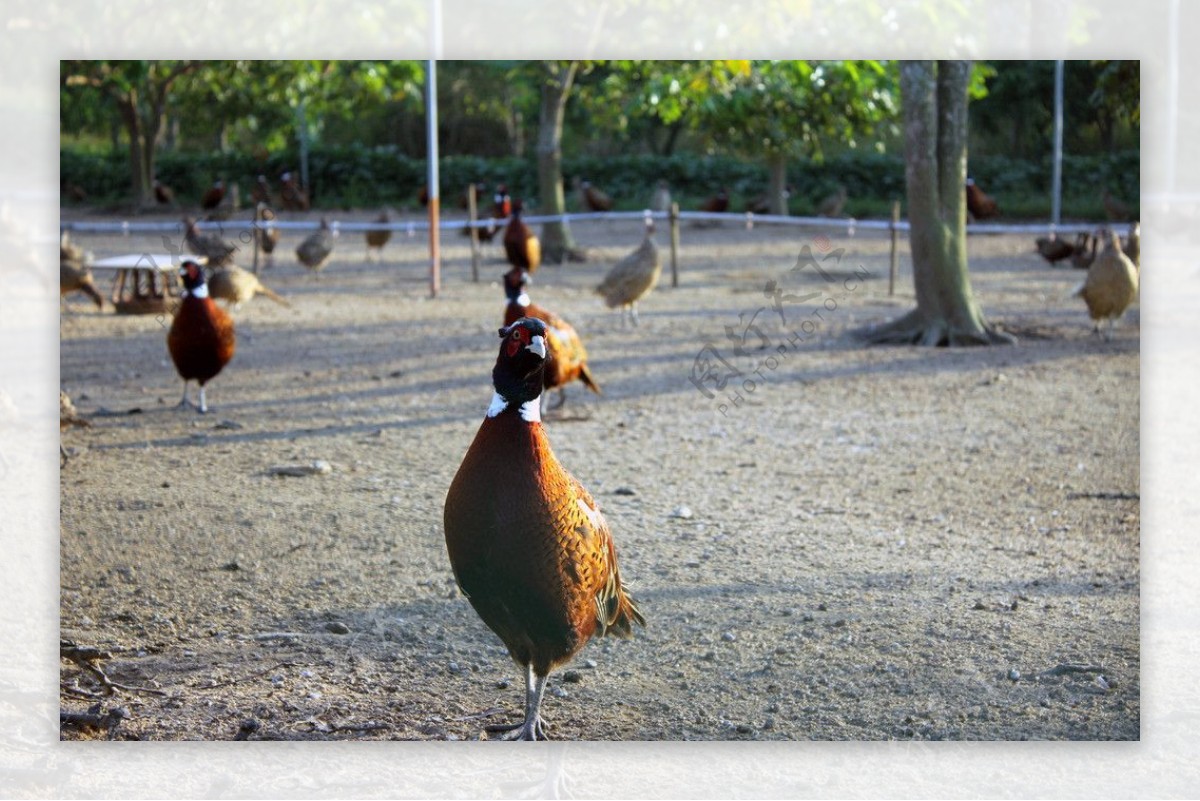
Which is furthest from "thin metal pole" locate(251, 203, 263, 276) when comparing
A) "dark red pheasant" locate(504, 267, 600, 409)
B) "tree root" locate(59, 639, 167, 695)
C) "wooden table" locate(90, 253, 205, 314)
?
"tree root" locate(59, 639, 167, 695)

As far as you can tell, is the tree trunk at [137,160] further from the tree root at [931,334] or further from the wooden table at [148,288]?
the tree root at [931,334]

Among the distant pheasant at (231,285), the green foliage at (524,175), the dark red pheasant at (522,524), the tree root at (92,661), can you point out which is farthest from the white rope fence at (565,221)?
the dark red pheasant at (522,524)

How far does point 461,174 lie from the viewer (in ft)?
70.8

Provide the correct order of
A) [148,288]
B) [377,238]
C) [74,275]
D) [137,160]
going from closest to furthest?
[74,275], [148,288], [377,238], [137,160]

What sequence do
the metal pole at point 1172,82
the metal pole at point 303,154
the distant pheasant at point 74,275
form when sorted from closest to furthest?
the metal pole at point 1172,82
the distant pheasant at point 74,275
the metal pole at point 303,154

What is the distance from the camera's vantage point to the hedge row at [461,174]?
19969mm

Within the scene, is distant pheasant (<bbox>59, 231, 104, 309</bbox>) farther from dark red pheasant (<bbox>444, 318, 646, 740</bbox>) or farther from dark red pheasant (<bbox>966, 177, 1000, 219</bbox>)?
dark red pheasant (<bbox>966, 177, 1000, 219</bbox>)

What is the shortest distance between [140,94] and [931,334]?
11976 millimetres

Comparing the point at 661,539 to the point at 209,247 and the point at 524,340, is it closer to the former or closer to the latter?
the point at 524,340

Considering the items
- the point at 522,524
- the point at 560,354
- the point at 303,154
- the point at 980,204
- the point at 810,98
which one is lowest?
the point at 522,524

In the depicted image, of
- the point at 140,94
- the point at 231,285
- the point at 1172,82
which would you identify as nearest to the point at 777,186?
the point at 140,94

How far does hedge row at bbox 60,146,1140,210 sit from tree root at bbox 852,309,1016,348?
31.8ft

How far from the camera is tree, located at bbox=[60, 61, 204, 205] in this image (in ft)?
34.7

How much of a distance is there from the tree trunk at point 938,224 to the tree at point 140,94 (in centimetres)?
521
